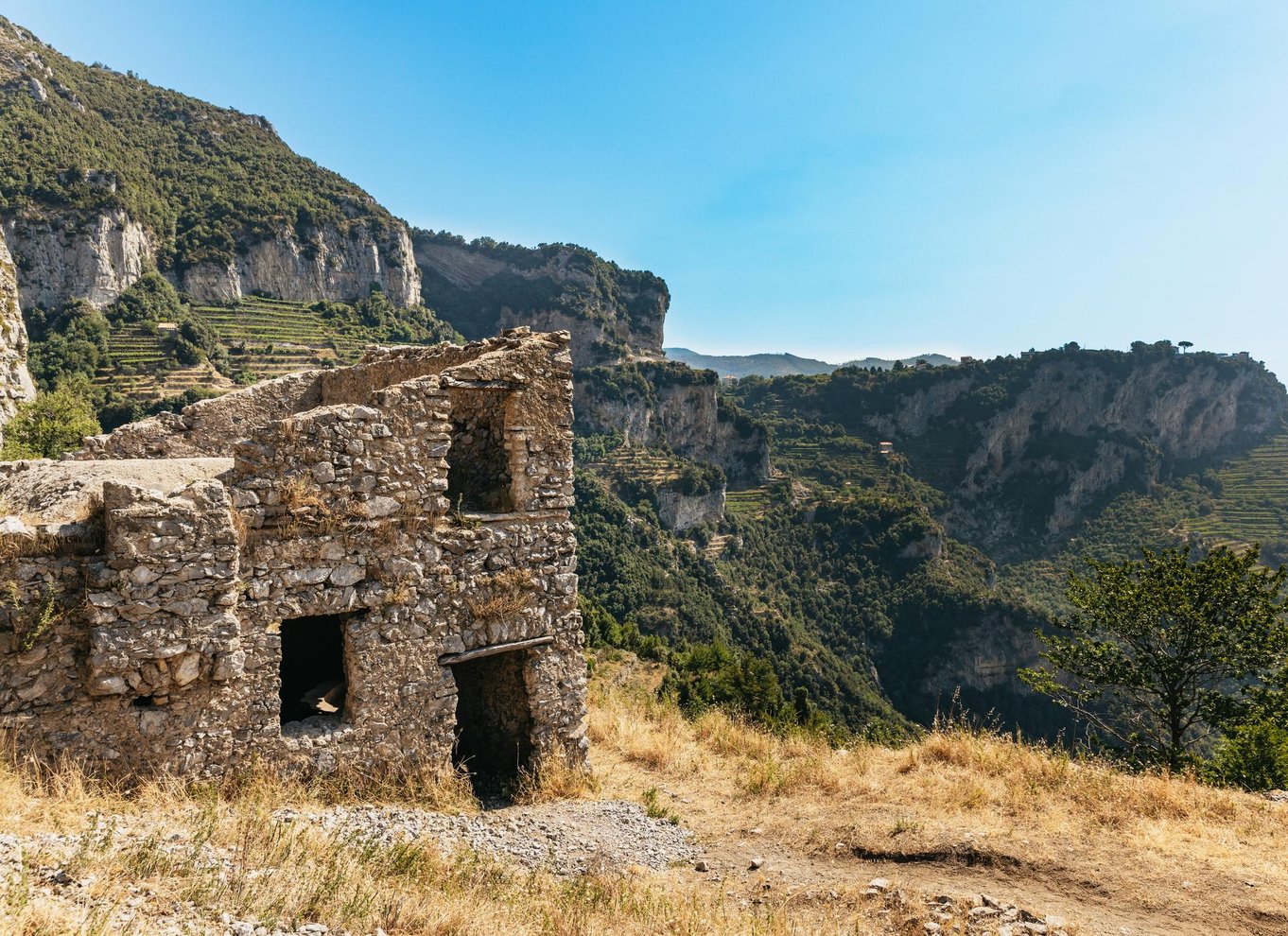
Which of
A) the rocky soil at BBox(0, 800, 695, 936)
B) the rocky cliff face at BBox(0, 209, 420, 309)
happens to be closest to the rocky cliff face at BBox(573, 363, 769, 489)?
the rocky cliff face at BBox(0, 209, 420, 309)

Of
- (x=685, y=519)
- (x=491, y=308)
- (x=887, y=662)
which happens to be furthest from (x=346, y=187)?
(x=887, y=662)

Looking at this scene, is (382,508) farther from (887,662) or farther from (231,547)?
(887,662)

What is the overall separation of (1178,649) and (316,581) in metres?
13.1

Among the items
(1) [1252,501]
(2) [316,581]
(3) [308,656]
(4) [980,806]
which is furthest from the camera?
(1) [1252,501]

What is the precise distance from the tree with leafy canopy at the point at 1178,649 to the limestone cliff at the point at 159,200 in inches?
3771

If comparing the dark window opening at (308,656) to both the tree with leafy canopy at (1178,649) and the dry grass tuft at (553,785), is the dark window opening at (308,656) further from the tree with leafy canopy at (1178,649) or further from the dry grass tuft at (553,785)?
the tree with leafy canopy at (1178,649)

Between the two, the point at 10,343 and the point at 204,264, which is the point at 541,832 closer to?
the point at 10,343

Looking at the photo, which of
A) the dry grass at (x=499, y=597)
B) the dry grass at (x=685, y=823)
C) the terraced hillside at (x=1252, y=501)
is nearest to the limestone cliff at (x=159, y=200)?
the dry grass at (x=499, y=597)

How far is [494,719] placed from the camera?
24.8 ft

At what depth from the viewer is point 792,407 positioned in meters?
143

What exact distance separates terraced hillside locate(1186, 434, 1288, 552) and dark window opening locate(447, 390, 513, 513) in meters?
102

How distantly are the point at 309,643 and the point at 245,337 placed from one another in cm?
8463

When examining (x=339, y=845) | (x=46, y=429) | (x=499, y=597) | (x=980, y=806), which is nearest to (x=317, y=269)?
(x=46, y=429)

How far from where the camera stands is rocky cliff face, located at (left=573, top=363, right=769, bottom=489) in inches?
4665
